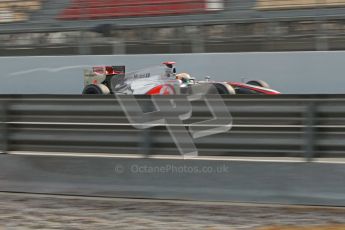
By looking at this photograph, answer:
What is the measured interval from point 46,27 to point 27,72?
137 centimetres

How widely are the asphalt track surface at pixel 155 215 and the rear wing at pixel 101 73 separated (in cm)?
858

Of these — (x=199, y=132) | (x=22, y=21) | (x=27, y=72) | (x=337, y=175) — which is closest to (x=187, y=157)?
(x=199, y=132)

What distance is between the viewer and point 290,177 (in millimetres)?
4969

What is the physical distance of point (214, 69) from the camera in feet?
45.4

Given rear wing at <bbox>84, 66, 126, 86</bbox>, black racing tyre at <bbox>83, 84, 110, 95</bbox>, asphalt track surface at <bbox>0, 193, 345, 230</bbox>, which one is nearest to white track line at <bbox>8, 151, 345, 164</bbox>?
asphalt track surface at <bbox>0, 193, 345, 230</bbox>

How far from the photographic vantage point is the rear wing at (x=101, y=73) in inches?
543

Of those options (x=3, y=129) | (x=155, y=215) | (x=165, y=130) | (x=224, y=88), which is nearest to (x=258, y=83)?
(x=224, y=88)

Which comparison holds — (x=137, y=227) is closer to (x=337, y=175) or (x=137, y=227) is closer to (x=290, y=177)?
(x=290, y=177)

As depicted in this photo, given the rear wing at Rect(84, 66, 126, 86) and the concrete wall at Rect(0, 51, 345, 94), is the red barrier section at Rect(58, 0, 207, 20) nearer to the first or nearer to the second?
the concrete wall at Rect(0, 51, 345, 94)

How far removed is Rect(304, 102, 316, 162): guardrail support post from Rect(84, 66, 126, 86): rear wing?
30.0ft

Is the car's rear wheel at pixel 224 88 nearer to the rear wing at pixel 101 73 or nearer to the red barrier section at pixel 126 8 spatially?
the rear wing at pixel 101 73

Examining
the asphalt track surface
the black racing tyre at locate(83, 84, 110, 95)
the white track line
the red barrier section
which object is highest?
the red barrier section

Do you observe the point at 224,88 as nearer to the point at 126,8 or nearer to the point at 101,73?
the point at 101,73

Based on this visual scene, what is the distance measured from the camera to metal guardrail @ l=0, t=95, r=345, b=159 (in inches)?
202
